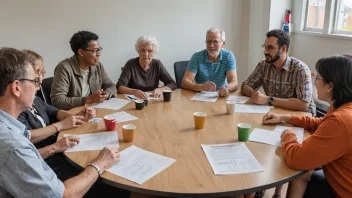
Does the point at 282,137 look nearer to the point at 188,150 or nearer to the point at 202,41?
the point at 188,150

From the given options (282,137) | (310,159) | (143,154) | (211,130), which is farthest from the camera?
(211,130)

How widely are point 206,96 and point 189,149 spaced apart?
105cm

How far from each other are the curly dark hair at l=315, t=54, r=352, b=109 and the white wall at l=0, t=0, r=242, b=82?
8.33 ft

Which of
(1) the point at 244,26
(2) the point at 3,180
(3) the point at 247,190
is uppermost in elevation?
(1) the point at 244,26

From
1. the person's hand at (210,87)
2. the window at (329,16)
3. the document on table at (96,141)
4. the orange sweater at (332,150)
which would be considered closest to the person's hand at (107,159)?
the document on table at (96,141)

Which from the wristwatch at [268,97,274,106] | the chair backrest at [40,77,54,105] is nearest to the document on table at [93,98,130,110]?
the chair backrest at [40,77,54,105]

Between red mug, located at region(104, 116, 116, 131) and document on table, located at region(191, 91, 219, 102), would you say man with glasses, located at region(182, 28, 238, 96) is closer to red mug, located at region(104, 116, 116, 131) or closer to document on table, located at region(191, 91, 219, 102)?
document on table, located at region(191, 91, 219, 102)

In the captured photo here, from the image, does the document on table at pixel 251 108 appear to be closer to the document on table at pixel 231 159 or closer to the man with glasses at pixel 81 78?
the document on table at pixel 231 159

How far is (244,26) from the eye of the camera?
4008 millimetres

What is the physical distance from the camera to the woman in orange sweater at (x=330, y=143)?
1.26 m

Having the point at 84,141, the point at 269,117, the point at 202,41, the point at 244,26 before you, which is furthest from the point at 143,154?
the point at 244,26

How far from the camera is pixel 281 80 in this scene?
2342 mm

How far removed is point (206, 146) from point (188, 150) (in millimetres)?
99

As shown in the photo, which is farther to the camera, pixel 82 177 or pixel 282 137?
pixel 282 137
